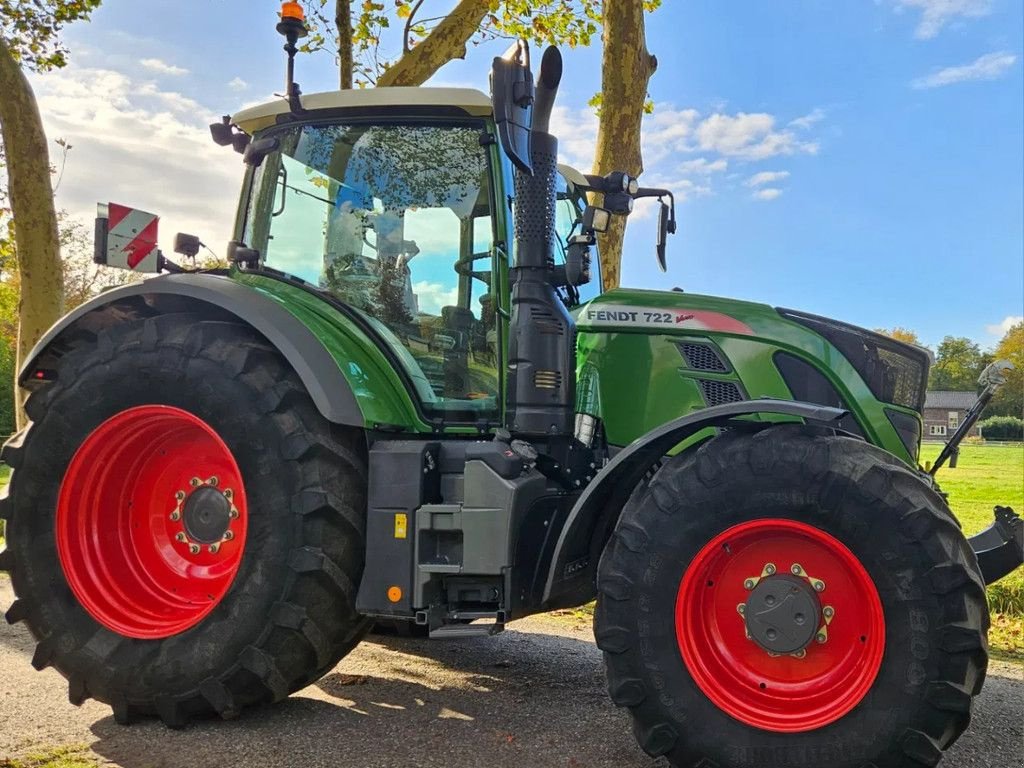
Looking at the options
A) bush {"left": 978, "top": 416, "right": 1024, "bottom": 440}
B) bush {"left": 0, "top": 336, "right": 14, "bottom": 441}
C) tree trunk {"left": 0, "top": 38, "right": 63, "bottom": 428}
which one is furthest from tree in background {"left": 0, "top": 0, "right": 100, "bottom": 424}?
bush {"left": 978, "top": 416, "right": 1024, "bottom": 440}

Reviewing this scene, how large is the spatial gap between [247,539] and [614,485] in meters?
1.48

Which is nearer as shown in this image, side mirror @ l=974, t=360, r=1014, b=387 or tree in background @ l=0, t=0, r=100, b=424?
side mirror @ l=974, t=360, r=1014, b=387

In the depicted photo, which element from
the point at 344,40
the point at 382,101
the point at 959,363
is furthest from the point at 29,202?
the point at 959,363

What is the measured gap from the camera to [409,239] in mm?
3838

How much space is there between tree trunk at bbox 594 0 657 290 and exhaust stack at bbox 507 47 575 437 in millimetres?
3906

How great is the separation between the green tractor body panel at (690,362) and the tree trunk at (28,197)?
7101mm

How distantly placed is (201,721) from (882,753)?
255 centimetres

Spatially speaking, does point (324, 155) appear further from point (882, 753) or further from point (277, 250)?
point (882, 753)

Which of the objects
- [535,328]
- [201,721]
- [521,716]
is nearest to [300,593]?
[201,721]

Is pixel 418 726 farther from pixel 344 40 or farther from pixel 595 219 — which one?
pixel 344 40

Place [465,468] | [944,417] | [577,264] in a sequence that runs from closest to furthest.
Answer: [465,468] → [577,264] → [944,417]

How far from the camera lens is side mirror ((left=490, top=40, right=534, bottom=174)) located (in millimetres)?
3242

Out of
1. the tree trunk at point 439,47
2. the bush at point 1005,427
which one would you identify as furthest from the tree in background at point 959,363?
the tree trunk at point 439,47

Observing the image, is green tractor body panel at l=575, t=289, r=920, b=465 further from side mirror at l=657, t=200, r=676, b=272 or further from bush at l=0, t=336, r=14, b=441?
bush at l=0, t=336, r=14, b=441
